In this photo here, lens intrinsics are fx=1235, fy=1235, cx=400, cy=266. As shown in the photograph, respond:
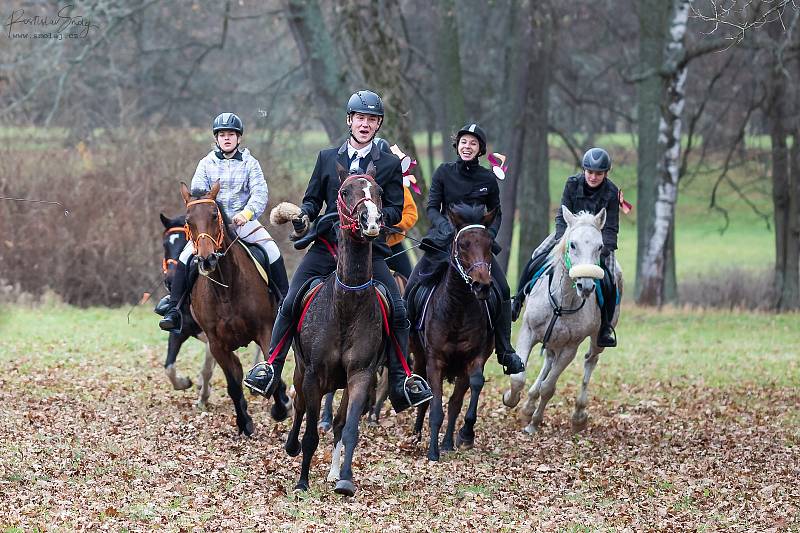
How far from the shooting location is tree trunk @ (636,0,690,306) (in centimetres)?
2498

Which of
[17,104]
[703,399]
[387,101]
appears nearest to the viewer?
[703,399]

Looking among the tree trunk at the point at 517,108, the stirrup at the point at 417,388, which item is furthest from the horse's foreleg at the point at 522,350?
the tree trunk at the point at 517,108

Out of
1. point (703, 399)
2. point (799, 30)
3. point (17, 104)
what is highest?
point (799, 30)

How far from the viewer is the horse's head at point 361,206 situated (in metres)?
8.13

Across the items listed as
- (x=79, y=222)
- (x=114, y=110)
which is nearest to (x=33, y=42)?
(x=114, y=110)

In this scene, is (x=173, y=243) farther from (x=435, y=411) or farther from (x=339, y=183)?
(x=339, y=183)

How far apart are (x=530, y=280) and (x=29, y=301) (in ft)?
46.0

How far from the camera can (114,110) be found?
31125 mm

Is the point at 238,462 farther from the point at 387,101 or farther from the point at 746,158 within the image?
the point at 746,158

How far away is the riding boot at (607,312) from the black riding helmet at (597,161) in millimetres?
1067

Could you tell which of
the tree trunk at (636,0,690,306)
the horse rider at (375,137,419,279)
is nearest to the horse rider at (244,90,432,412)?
the horse rider at (375,137,419,279)

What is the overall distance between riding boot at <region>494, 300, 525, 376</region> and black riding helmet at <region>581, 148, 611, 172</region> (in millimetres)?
1807

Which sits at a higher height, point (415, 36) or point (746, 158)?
point (415, 36)

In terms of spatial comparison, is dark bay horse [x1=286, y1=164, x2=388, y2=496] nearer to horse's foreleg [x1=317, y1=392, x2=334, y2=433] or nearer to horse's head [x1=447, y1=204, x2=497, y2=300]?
horse's head [x1=447, y1=204, x2=497, y2=300]
